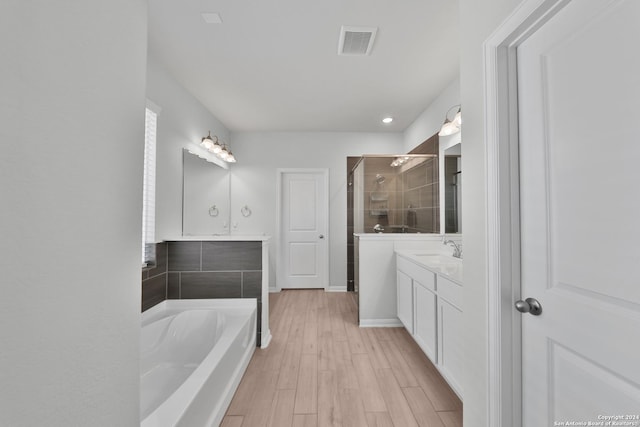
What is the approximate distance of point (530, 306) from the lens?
1033 mm

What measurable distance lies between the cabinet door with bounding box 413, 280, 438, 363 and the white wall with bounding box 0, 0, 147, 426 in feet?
6.23

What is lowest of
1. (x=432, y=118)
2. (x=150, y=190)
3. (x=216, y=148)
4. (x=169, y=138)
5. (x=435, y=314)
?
(x=435, y=314)

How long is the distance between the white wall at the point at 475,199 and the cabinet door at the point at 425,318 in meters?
0.71

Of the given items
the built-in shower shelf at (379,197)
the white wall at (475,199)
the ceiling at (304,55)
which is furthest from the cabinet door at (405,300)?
the ceiling at (304,55)

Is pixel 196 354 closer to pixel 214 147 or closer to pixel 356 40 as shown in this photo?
pixel 214 147

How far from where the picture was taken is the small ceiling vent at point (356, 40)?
80.4 inches

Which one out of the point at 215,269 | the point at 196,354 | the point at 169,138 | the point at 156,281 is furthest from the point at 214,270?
the point at 169,138

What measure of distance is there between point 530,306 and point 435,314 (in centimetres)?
106

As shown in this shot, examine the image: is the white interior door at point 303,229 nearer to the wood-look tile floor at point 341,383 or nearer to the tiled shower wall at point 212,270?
the wood-look tile floor at point 341,383

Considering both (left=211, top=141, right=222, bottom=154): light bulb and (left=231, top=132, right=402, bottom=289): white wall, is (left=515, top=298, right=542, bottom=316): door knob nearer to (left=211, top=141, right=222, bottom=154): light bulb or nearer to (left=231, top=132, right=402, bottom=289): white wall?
(left=211, top=141, right=222, bottom=154): light bulb

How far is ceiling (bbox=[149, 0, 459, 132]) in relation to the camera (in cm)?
187

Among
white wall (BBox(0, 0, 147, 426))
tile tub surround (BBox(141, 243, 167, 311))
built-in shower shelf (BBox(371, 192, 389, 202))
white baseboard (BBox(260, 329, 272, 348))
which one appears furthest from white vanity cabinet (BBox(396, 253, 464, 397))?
tile tub surround (BBox(141, 243, 167, 311))

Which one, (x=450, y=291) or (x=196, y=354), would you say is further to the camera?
(x=196, y=354)

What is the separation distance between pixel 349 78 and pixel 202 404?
9.08 feet
